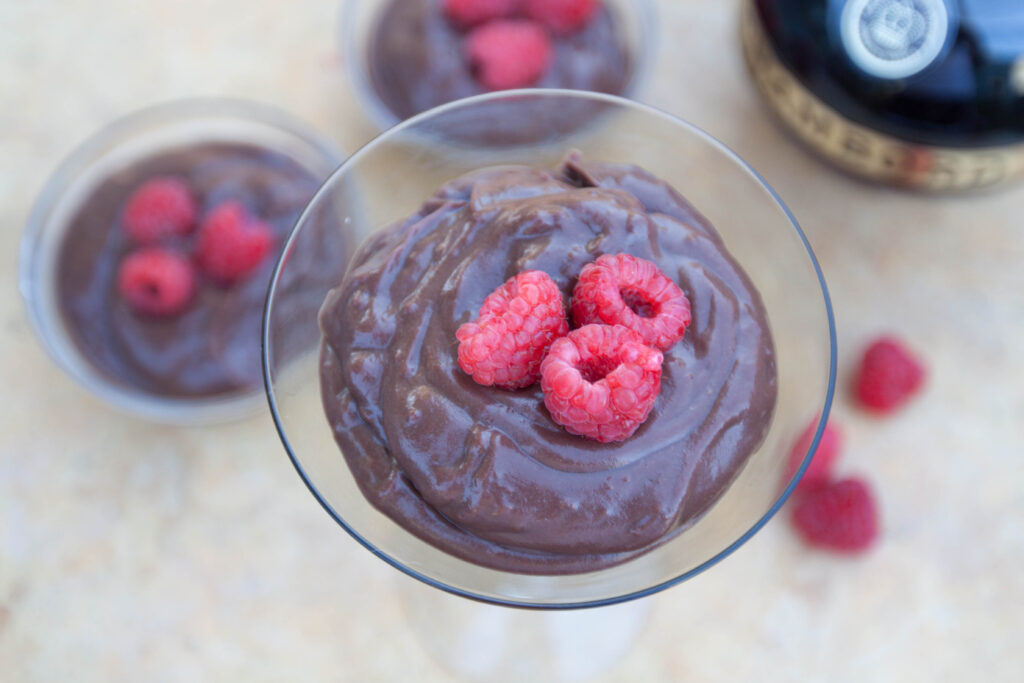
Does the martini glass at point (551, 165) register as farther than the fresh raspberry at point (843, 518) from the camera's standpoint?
No

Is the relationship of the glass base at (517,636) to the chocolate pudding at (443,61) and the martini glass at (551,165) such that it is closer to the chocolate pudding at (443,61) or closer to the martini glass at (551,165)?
the martini glass at (551,165)

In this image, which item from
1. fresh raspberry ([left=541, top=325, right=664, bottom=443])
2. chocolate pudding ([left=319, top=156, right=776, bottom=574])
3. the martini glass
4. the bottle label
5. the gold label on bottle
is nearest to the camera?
fresh raspberry ([left=541, top=325, right=664, bottom=443])

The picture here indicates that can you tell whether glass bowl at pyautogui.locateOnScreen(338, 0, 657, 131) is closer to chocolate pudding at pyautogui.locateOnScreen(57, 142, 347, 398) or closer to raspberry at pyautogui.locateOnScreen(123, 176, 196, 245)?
chocolate pudding at pyautogui.locateOnScreen(57, 142, 347, 398)

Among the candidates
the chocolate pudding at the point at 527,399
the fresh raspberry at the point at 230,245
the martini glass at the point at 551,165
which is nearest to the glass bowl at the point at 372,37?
the fresh raspberry at the point at 230,245

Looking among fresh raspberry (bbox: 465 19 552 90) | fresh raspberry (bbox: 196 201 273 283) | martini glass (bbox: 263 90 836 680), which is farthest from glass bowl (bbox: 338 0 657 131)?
martini glass (bbox: 263 90 836 680)

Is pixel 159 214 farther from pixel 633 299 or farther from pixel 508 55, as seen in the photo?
pixel 633 299

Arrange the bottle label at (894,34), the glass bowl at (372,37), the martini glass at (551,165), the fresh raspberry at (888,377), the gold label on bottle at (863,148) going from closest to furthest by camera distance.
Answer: the martini glass at (551,165)
the bottle label at (894,34)
the gold label on bottle at (863,148)
the fresh raspberry at (888,377)
the glass bowl at (372,37)

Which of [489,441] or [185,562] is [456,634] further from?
[489,441]
